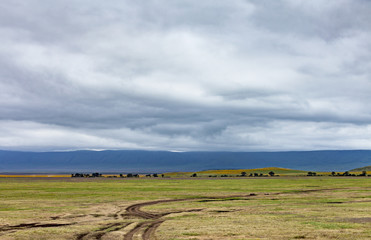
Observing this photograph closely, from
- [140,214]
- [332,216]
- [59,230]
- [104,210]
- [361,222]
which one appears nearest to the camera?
[59,230]

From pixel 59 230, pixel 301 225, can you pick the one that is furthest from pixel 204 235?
pixel 59 230

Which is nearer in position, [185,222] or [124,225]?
[124,225]

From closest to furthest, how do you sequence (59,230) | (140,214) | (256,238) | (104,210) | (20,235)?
(256,238) < (20,235) < (59,230) < (140,214) < (104,210)

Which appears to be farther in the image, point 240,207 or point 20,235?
point 240,207

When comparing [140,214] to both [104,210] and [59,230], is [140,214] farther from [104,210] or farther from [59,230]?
[59,230]

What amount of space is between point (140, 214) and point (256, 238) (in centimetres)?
1460

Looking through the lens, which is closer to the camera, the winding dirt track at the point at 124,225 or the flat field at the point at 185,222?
the flat field at the point at 185,222

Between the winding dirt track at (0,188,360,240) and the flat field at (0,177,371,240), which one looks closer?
the flat field at (0,177,371,240)

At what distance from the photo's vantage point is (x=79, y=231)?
25.0 m

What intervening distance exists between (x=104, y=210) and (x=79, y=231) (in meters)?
12.2

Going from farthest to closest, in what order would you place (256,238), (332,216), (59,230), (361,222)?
1. (332,216)
2. (361,222)
3. (59,230)
4. (256,238)

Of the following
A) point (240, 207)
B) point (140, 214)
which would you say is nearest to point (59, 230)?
point (140, 214)

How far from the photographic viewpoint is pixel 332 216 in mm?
30562

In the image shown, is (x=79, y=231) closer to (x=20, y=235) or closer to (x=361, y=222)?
(x=20, y=235)
